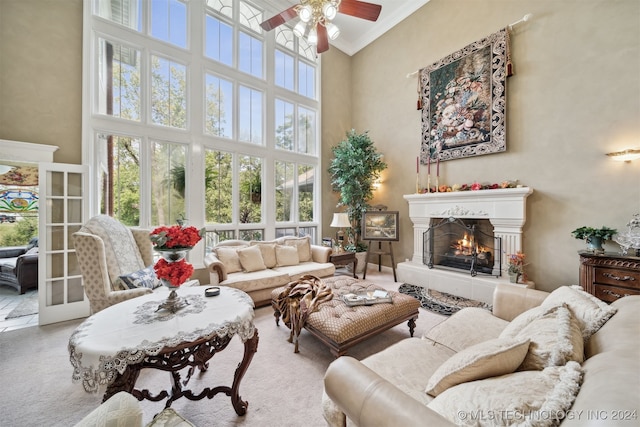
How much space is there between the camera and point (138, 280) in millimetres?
2301

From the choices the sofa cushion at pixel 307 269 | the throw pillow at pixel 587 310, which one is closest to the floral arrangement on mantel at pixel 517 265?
the throw pillow at pixel 587 310

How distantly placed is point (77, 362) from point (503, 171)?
16.6 ft

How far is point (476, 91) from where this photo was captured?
3.98 meters

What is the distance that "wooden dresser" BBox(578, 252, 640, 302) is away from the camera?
252cm

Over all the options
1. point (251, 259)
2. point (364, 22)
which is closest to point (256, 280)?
point (251, 259)

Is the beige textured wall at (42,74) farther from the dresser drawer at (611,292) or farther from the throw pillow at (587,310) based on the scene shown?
the dresser drawer at (611,292)

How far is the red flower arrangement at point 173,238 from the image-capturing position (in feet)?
4.92

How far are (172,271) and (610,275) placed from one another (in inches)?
171

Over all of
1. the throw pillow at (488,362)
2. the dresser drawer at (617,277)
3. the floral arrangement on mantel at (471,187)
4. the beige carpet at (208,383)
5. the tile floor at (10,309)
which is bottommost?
the beige carpet at (208,383)

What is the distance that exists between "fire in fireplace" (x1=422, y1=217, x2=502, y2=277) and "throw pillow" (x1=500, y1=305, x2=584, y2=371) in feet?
9.54

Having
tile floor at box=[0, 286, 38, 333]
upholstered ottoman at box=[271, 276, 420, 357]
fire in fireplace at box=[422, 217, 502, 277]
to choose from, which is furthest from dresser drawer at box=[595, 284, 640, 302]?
tile floor at box=[0, 286, 38, 333]

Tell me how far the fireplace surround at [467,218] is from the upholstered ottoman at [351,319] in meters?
1.79

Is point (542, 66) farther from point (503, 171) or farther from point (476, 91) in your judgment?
point (503, 171)

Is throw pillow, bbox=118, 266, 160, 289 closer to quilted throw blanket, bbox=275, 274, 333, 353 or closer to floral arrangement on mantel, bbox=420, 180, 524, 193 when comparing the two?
quilted throw blanket, bbox=275, 274, 333, 353
